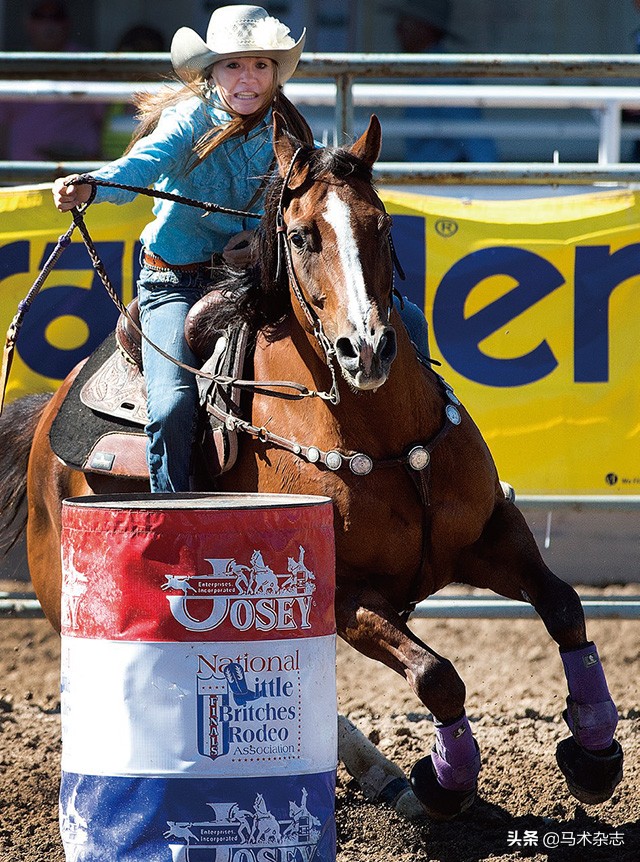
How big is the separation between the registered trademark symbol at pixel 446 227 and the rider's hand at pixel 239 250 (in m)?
1.43

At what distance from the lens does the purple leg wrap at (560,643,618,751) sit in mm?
3613

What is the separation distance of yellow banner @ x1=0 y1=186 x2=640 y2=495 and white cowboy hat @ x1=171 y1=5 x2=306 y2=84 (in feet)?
4.36

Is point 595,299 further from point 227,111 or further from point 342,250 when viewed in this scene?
point 342,250

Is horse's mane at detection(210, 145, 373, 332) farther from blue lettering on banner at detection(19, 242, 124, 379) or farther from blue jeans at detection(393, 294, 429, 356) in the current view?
blue lettering on banner at detection(19, 242, 124, 379)

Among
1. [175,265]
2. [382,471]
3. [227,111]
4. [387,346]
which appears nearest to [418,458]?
[382,471]

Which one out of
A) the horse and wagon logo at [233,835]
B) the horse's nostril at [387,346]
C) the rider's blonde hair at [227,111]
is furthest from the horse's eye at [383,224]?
the horse and wagon logo at [233,835]

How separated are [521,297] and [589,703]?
215 centimetres

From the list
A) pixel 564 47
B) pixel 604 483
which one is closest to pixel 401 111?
pixel 564 47

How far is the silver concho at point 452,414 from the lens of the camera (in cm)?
375

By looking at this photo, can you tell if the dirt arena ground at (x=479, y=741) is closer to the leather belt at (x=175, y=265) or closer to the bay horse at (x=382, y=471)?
the bay horse at (x=382, y=471)

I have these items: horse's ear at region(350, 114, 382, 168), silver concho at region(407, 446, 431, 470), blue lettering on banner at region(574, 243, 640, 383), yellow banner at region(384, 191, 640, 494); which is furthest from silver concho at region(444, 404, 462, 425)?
blue lettering on banner at region(574, 243, 640, 383)

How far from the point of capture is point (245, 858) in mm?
2932

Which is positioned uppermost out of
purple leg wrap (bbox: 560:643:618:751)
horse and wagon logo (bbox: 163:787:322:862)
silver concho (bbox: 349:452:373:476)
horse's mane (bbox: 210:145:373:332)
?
horse's mane (bbox: 210:145:373:332)

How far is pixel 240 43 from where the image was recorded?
3945 millimetres
